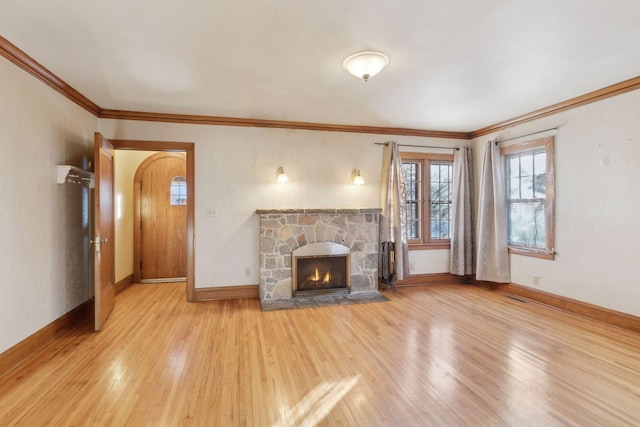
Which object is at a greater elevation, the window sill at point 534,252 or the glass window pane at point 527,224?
the glass window pane at point 527,224

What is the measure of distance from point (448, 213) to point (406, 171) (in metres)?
1.03

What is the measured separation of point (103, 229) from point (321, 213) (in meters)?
2.64

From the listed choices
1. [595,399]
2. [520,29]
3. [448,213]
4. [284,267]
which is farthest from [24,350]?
[448,213]

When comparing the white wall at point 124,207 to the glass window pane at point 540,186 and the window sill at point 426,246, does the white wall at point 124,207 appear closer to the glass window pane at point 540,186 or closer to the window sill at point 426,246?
the window sill at point 426,246

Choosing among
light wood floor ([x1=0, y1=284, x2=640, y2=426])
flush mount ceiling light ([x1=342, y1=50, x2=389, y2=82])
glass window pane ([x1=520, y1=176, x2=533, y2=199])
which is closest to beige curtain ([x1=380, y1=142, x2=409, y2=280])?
light wood floor ([x1=0, y1=284, x2=640, y2=426])

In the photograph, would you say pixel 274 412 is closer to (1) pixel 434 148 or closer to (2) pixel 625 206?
(2) pixel 625 206

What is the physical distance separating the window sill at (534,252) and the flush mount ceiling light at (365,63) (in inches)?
130

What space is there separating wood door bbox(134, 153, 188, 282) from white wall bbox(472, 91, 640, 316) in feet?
18.2

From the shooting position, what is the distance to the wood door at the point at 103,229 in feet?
10.6

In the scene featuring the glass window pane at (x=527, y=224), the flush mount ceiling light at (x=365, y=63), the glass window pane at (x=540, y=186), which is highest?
the flush mount ceiling light at (x=365, y=63)

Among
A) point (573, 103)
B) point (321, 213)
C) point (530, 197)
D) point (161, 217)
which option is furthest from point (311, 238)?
point (573, 103)

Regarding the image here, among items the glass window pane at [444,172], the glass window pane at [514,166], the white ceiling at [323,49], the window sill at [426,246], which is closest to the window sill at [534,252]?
the window sill at [426,246]

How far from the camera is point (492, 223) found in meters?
4.82

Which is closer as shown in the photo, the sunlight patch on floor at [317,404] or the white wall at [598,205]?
the sunlight patch on floor at [317,404]
